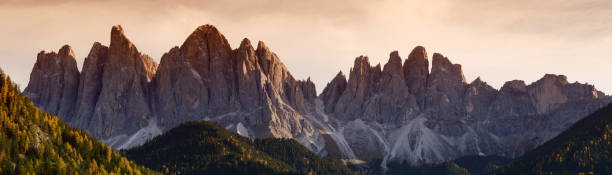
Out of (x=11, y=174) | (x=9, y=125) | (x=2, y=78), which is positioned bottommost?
(x=11, y=174)

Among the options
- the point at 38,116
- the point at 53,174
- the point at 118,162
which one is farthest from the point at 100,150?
the point at 53,174

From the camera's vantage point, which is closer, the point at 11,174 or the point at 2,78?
the point at 11,174

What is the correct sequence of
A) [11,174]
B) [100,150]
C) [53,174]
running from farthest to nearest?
[100,150]
[53,174]
[11,174]

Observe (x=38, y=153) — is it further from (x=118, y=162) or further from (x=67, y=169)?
(x=118, y=162)

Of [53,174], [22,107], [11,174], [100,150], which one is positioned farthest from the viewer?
[100,150]

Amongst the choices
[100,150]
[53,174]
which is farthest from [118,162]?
[53,174]

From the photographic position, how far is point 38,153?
6280 inches

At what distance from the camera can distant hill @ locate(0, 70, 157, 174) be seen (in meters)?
153

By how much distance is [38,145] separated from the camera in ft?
527

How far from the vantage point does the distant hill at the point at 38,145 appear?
501ft

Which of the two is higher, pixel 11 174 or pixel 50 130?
pixel 50 130

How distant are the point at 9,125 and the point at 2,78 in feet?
34.4

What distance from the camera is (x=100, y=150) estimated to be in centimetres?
18600

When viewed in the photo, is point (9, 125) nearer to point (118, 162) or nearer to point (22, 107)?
point (22, 107)
